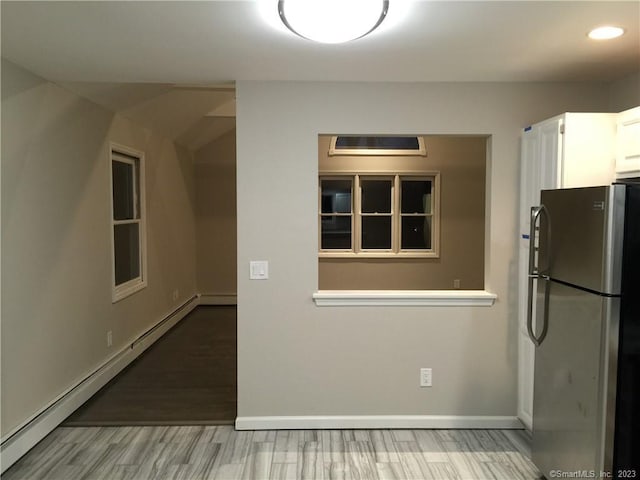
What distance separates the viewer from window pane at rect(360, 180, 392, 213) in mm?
6594

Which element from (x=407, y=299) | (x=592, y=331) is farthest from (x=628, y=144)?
(x=407, y=299)

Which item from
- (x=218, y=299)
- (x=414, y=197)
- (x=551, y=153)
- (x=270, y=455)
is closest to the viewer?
(x=551, y=153)

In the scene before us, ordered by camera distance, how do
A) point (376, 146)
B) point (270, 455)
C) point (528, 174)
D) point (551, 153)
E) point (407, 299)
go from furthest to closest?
1. point (376, 146)
2. point (407, 299)
3. point (528, 174)
4. point (270, 455)
5. point (551, 153)

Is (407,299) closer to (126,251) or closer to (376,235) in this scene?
(126,251)

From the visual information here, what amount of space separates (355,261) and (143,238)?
290cm

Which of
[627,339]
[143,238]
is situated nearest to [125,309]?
[143,238]

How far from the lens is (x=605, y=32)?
220cm

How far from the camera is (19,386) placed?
2.74m

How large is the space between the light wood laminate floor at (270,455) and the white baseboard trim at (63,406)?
70 mm

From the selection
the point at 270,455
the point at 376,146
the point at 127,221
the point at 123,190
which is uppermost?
the point at 376,146

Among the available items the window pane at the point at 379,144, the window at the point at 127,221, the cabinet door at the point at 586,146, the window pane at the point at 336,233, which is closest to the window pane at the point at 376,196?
the window pane at the point at 336,233

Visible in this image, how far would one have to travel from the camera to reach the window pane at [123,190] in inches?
174

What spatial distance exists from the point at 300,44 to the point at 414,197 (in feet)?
14.8

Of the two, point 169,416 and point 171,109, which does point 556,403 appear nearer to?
point 169,416
